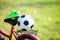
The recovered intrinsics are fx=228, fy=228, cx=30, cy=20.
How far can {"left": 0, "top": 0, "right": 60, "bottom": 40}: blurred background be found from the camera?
137 inches

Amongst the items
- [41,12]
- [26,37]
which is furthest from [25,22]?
[41,12]

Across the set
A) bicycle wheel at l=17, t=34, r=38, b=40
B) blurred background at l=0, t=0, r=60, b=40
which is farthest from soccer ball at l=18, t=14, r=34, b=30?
blurred background at l=0, t=0, r=60, b=40

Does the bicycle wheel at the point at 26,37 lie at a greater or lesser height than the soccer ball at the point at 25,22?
lesser

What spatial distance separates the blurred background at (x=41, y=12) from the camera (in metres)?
3.48

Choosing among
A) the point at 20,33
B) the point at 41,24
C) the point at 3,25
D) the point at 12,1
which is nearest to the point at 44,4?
the point at 12,1

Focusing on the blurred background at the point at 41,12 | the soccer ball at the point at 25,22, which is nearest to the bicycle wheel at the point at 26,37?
the soccer ball at the point at 25,22

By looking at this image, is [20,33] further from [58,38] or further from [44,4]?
[44,4]

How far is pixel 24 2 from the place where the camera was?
4590 mm

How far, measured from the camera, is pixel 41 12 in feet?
14.0

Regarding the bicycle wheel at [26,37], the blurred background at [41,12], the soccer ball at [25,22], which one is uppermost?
the blurred background at [41,12]

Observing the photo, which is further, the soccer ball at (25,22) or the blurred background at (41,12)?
the blurred background at (41,12)

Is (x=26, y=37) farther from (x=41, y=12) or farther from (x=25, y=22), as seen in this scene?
(x=41, y=12)

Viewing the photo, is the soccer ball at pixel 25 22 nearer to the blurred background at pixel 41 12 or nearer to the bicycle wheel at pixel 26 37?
the bicycle wheel at pixel 26 37

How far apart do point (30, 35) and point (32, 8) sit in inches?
81.6
